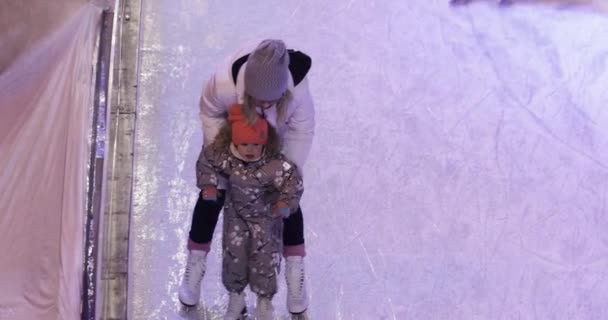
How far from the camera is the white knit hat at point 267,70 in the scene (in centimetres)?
139

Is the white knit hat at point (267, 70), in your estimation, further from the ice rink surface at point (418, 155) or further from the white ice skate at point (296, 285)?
the ice rink surface at point (418, 155)

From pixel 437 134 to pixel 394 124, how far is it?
109 millimetres

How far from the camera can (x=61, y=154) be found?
1764 mm

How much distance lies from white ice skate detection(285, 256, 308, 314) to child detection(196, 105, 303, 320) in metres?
Result: 0.08

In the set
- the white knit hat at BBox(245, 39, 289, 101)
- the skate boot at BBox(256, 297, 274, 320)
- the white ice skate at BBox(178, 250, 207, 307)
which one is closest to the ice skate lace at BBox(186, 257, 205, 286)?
the white ice skate at BBox(178, 250, 207, 307)

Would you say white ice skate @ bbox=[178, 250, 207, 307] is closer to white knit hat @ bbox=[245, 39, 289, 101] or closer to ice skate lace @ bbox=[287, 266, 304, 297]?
ice skate lace @ bbox=[287, 266, 304, 297]

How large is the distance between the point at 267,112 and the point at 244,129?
5 cm

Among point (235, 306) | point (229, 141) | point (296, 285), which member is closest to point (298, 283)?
point (296, 285)

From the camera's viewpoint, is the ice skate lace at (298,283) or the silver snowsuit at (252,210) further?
the ice skate lace at (298,283)

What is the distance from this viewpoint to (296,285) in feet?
5.59

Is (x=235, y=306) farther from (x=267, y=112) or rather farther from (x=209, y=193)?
(x=267, y=112)

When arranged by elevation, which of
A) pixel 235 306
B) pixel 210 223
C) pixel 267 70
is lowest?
pixel 235 306

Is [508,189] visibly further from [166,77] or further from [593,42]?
[166,77]

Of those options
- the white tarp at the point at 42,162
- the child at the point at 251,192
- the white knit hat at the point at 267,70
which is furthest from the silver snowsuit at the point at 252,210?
the white tarp at the point at 42,162
